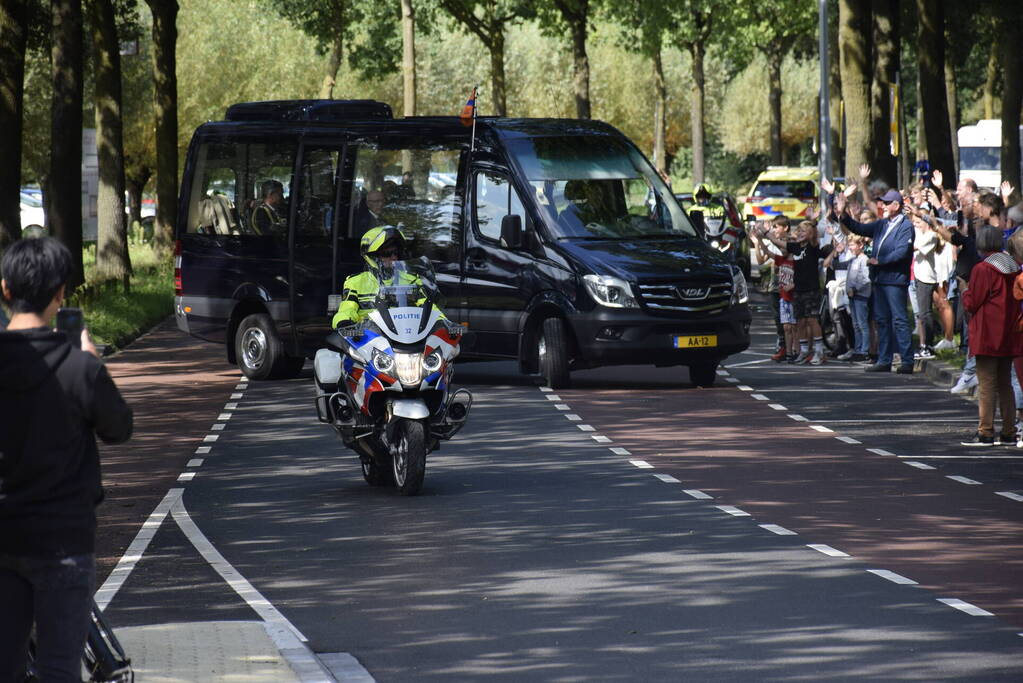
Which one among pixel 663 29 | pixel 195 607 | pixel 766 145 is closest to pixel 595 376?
pixel 195 607

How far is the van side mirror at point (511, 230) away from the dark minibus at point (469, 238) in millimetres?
19

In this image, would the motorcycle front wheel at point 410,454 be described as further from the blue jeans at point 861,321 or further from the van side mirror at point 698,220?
the blue jeans at point 861,321

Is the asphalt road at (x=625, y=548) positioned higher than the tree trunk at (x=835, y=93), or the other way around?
the tree trunk at (x=835, y=93)

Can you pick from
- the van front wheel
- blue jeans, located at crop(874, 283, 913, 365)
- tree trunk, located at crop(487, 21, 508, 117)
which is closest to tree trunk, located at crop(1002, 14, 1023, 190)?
tree trunk, located at crop(487, 21, 508, 117)

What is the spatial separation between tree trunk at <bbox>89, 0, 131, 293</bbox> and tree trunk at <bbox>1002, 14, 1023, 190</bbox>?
19.1 metres

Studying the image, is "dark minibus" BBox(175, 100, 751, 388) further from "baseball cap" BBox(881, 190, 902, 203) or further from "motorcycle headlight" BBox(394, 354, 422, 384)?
"motorcycle headlight" BBox(394, 354, 422, 384)

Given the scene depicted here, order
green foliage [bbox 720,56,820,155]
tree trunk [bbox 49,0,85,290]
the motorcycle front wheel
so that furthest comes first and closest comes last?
green foliage [bbox 720,56,820,155] → tree trunk [bbox 49,0,85,290] → the motorcycle front wheel

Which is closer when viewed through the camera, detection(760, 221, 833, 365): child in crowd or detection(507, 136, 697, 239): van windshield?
detection(507, 136, 697, 239): van windshield


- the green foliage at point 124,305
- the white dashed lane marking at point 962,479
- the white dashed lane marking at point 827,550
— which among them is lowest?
the white dashed lane marking at point 827,550

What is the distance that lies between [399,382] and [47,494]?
697cm

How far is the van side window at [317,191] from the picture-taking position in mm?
20656

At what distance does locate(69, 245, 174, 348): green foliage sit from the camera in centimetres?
2575

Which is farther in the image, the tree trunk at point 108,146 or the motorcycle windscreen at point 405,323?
the tree trunk at point 108,146

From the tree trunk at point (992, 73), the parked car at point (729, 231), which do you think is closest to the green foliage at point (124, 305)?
the parked car at point (729, 231)
